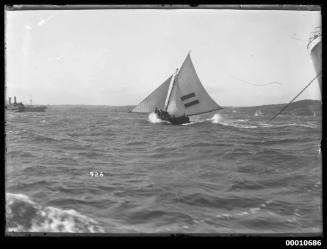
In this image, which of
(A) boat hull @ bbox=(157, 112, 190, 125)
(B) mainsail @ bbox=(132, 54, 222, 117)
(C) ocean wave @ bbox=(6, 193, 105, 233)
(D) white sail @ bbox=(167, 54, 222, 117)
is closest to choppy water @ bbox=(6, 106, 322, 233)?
(C) ocean wave @ bbox=(6, 193, 105, 233)

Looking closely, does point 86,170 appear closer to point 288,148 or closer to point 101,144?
point 101,144

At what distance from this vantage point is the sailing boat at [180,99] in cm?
545

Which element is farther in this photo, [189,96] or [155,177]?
[189,96]

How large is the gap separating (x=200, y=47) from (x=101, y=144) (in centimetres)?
214

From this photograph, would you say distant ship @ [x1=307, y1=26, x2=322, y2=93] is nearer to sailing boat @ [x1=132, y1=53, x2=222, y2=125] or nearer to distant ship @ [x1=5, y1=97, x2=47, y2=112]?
sailing boat @ [x1=132, y1=53, x2=222, y2=125]

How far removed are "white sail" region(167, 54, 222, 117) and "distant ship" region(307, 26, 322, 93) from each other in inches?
62.0

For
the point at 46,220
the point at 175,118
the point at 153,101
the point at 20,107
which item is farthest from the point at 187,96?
the point at 46,220

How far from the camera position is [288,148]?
5129mm

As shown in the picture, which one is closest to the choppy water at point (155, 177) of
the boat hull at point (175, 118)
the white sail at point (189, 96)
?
the white sail at point (189, 96)

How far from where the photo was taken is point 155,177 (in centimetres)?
496

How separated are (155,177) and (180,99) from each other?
3436 mm

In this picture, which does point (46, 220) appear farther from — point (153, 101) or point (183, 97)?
point (183, 97)

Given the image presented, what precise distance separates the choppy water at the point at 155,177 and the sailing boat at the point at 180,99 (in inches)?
A: 16.1

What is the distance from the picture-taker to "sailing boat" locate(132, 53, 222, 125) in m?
5.45
